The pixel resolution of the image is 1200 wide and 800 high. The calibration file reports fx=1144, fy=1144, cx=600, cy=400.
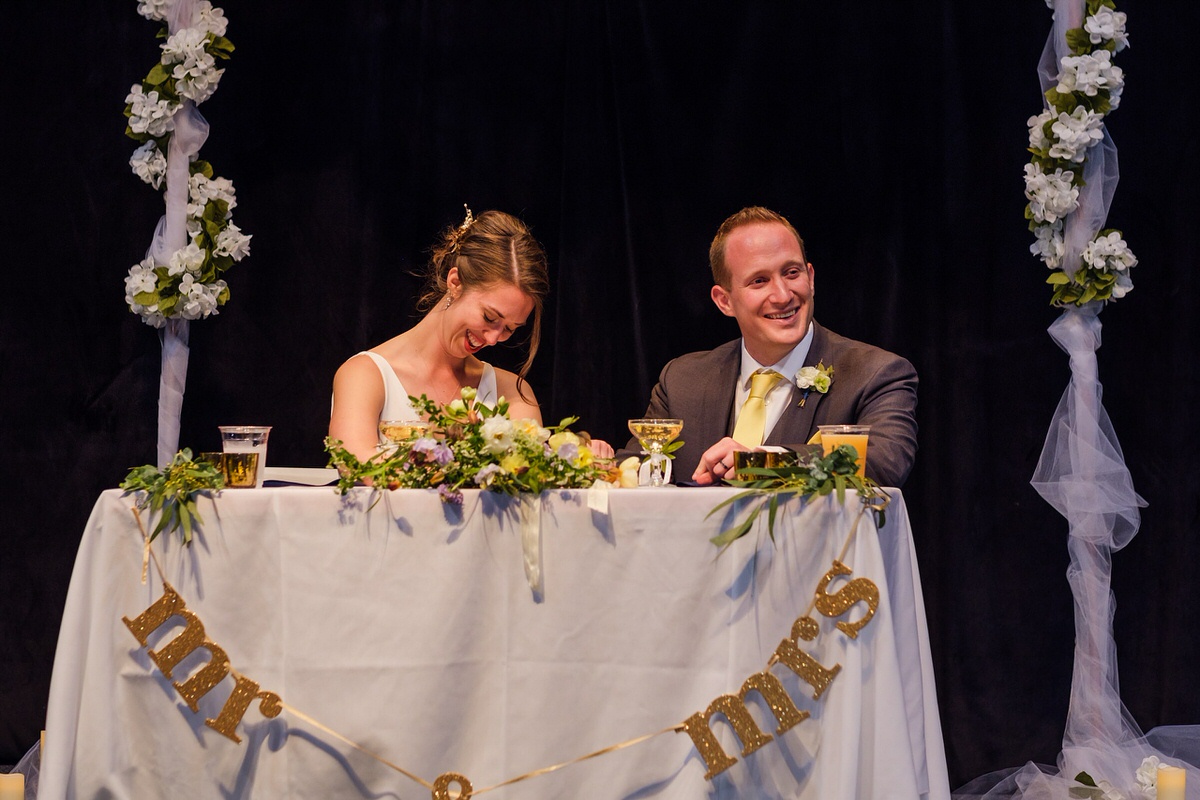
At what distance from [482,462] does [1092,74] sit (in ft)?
7.18

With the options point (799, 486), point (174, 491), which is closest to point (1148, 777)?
point (799, 486)

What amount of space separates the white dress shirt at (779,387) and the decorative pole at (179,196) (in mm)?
1637

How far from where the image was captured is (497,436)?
2.37 metres

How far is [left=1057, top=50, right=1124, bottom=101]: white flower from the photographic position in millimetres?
3309

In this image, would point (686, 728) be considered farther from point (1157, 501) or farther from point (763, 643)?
point (1157, 501)

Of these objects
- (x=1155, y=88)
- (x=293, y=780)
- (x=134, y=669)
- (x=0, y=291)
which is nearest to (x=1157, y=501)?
(x=1155, y=88)

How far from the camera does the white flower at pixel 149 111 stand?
3533 mm

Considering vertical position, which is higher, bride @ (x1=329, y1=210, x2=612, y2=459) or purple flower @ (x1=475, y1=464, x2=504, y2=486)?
bride @ (x1=329, y1=210, x2=612, y2=459)

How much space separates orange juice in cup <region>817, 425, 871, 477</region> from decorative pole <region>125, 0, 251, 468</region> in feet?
6.68

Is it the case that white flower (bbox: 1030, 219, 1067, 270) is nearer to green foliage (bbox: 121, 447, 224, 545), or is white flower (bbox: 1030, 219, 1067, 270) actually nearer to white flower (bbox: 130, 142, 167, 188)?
green foliage (bbox: 121, 447, 224, 545)

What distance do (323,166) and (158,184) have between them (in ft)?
2.29

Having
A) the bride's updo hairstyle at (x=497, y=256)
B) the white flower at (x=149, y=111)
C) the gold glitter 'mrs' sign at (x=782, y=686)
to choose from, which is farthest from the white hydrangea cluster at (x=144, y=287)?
the gold glitter 'mrs' sign at (x=782, y=686)

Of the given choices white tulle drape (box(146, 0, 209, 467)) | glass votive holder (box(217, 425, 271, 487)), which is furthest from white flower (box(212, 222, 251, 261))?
glass votive holder (box(217, 425, 271, 487))

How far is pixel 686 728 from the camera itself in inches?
90.5
